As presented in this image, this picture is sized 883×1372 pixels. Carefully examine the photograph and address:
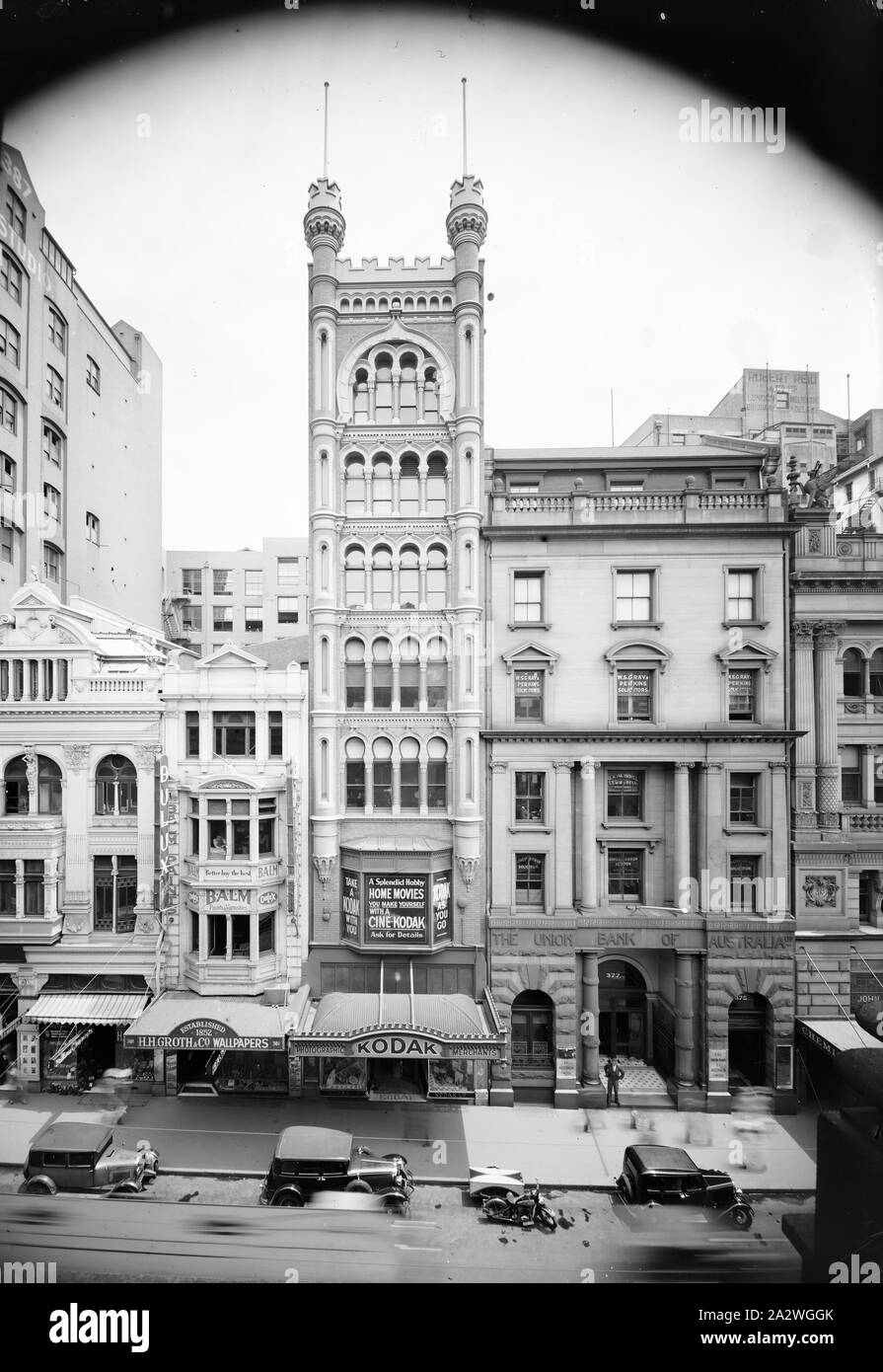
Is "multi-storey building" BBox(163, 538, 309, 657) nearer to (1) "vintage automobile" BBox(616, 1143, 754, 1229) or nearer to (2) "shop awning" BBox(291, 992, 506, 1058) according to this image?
(2) "shop awning" BBox(291, 992, 506, 1058)

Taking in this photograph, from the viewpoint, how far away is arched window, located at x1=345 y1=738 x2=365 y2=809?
1389cm

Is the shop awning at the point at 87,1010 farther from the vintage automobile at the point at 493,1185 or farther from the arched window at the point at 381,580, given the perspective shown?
the arched window at the point at 381,580

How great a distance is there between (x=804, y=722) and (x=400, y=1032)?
36.4ft

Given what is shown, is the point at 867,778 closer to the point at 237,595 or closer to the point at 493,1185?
the point at 493,1185

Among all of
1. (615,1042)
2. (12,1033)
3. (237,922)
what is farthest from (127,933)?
(615,1042)

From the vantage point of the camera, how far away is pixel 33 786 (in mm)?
12750

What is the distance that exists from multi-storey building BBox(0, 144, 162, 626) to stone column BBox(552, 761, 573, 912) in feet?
32.8

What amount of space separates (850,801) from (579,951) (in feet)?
23.0

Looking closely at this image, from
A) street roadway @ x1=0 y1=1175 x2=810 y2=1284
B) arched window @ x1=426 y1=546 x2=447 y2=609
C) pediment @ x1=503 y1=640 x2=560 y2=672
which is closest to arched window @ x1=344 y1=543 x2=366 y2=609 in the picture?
arched window @ x1=426 y1=546 x2=447 y2=609

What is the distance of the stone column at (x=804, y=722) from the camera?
42.0 ft

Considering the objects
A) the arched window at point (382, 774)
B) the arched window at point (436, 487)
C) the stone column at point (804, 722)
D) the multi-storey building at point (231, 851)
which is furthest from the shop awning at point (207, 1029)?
the stone column at point (804, 722)

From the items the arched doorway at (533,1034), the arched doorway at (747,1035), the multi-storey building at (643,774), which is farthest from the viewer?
the arched doorway at (533,1034)

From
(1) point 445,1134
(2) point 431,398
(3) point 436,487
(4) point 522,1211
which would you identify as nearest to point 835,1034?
→ (4) point 522,1211

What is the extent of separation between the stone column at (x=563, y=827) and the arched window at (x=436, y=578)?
492 cm
